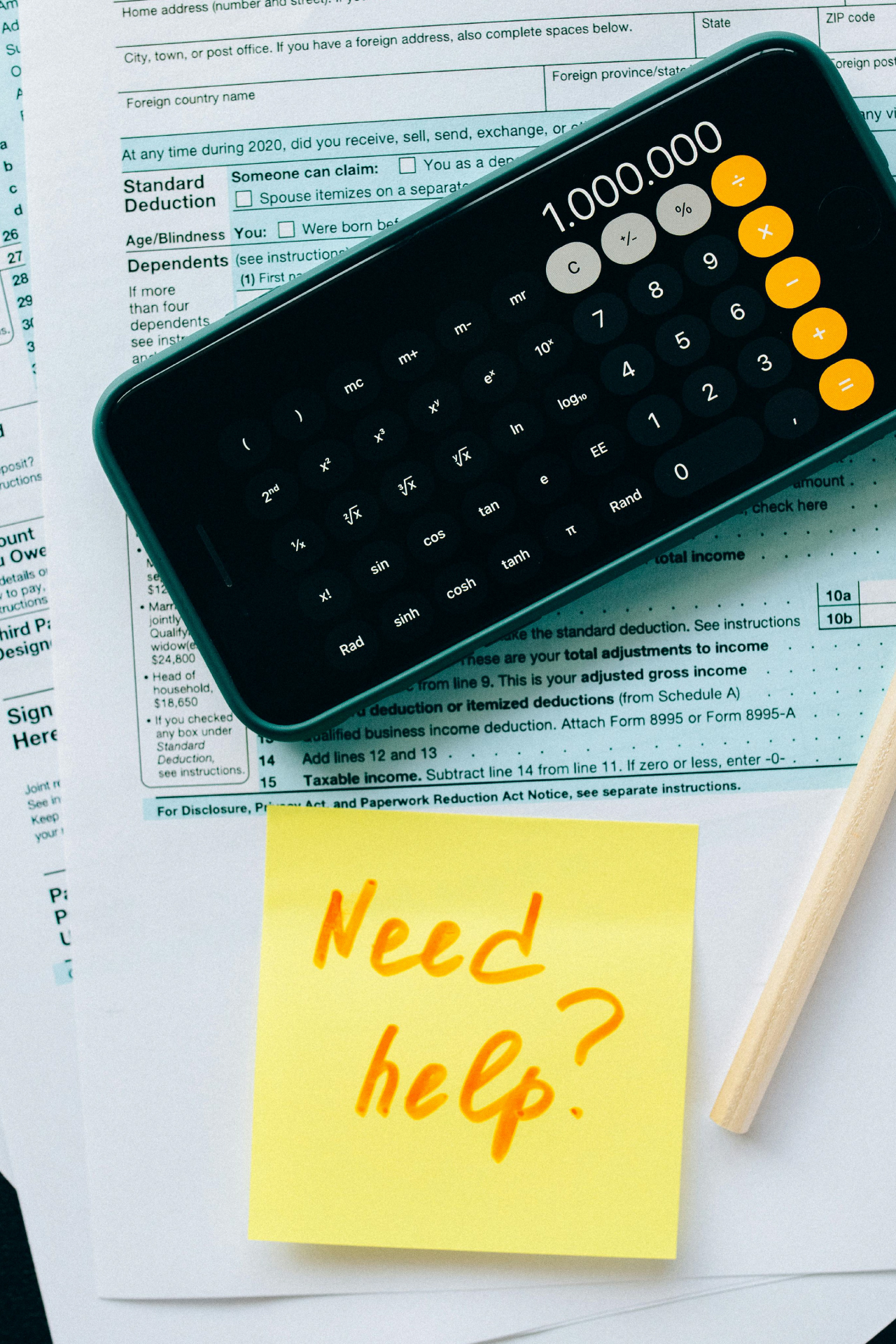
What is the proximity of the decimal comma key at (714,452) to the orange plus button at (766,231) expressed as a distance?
0.05 meters

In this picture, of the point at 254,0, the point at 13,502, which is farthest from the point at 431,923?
the point at 254,0

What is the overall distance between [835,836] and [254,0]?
32 cm

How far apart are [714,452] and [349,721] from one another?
0.45 ft

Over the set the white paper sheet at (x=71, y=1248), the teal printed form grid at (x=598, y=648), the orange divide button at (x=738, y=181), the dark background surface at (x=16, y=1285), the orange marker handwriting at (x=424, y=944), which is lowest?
the dark background surface at (x=16, y=1285)

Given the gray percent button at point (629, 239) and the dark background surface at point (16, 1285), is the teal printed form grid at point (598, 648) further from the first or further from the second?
the dark background surface at point (16, 1285)

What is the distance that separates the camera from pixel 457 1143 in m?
0.31

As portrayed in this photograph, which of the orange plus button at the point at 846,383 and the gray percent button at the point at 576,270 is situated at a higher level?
the gray percent button at the point at 576,270

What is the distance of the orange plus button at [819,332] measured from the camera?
0.96 feet

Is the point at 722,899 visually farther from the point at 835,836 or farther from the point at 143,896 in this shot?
the point at 143,896

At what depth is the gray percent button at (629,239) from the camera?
29cm

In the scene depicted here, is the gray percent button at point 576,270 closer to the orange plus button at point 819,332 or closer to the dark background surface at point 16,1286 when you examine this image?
the orange plus button at point 819,332

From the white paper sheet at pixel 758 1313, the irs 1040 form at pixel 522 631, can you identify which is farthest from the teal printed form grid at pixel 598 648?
the white paper sheet at pixel 758 1313

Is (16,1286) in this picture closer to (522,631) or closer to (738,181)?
(522,631)

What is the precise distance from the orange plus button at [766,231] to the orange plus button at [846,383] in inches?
1.5
